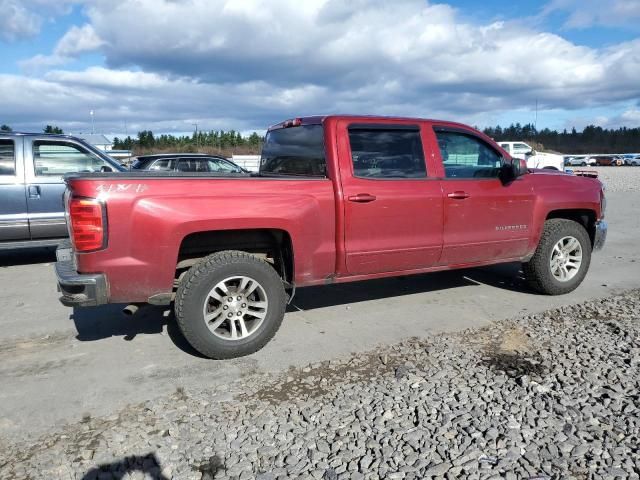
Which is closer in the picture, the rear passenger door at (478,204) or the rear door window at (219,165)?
the rear passenger door at (478,204)

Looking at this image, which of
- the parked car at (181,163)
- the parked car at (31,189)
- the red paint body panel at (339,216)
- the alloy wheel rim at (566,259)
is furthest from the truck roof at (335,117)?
the parked car at (181,163)

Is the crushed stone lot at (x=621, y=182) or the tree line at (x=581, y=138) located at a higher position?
the tree line at (x=581, y=138)

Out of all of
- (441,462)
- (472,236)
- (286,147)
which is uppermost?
(286,147)

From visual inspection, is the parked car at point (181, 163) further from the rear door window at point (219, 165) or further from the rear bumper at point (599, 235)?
the rear bumper at point (599, 235)

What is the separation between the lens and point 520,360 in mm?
3945

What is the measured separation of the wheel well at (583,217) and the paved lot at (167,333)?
714 mm

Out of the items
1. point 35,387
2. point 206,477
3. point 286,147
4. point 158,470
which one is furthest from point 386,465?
point 286,147

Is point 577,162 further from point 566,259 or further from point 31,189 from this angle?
point 31,189

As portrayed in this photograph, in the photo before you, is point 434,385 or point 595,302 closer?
point 434,385

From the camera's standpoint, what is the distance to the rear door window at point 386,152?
4.54 meters

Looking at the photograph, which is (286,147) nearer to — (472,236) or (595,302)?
(472,236)

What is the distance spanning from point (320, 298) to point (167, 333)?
179cm

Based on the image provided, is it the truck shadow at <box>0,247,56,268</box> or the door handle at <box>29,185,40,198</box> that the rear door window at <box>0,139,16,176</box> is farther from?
the truck shadow at <box>0,247,56,268</box>

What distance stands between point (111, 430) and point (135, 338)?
1.58 metres
